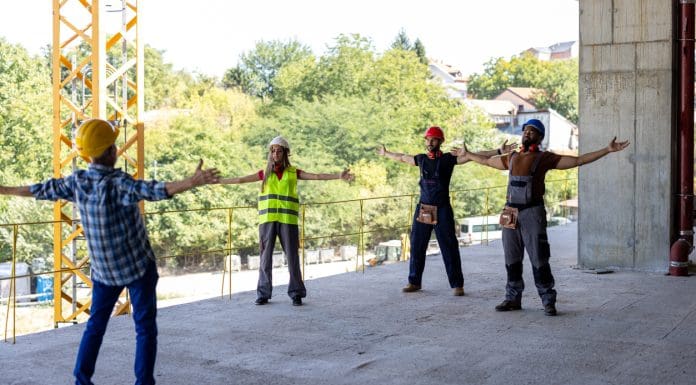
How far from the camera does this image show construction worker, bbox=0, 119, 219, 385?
5098mm

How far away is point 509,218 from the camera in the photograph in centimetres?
847

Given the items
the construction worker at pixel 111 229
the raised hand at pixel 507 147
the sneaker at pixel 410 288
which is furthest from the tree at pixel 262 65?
the construction worker at pixel 111 229

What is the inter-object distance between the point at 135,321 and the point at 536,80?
94409mm

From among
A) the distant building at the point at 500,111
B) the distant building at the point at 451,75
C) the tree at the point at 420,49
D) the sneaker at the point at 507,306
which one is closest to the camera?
the sneaker at the point at 507,306

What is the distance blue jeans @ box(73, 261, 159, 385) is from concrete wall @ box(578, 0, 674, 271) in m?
7.63

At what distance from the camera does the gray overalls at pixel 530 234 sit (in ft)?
27.6

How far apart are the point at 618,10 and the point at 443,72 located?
285 feet

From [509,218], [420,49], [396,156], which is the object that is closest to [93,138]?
[509,218]

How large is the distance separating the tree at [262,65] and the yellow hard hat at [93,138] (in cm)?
6379

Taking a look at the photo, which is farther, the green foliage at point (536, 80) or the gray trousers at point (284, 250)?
the green foliage at point (536, 80)

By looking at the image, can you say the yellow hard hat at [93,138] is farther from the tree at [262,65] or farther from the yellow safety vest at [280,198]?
the tree at [262,65]

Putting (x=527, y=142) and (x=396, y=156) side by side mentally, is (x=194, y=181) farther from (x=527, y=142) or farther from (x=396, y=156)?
(x=396, y=156)

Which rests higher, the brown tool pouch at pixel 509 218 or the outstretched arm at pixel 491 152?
the outstretched arm at pixel 491 152

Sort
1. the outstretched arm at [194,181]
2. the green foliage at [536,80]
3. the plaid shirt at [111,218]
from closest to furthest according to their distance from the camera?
the outstretched arm at [194,181], the plaid shirt at [111,218], the green foliage at [536,80]
